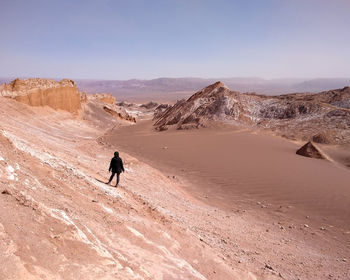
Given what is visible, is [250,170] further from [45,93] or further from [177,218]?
[45,93]

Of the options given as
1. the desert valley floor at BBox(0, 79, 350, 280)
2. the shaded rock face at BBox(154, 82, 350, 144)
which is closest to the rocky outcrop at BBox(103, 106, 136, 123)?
the shaded rock face at BBox(154, 82, 350, 144)

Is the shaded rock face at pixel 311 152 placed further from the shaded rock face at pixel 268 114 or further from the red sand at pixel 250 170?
the shaded rock face at pixel 268 114

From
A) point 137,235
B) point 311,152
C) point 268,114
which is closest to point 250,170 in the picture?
point 311,152

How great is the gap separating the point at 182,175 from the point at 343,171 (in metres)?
6.03

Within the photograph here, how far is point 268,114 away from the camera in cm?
2148

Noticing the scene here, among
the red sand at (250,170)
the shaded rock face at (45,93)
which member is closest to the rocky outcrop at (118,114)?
the shaded rock face at (45,93)

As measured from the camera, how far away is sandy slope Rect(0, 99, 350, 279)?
302 cm

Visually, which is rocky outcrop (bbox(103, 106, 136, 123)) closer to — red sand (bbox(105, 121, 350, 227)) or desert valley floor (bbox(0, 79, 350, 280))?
red sand (bbox(105, 121, 350, 227))

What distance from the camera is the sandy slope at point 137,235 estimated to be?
3016 mm

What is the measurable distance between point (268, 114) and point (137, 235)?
62.3ft

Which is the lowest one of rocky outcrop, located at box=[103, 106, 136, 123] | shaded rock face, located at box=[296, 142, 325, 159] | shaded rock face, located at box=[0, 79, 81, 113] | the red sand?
the red sand

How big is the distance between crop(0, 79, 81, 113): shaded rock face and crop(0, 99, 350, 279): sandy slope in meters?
13.4

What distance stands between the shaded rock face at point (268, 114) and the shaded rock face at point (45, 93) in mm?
7382

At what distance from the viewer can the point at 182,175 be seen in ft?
36.3
